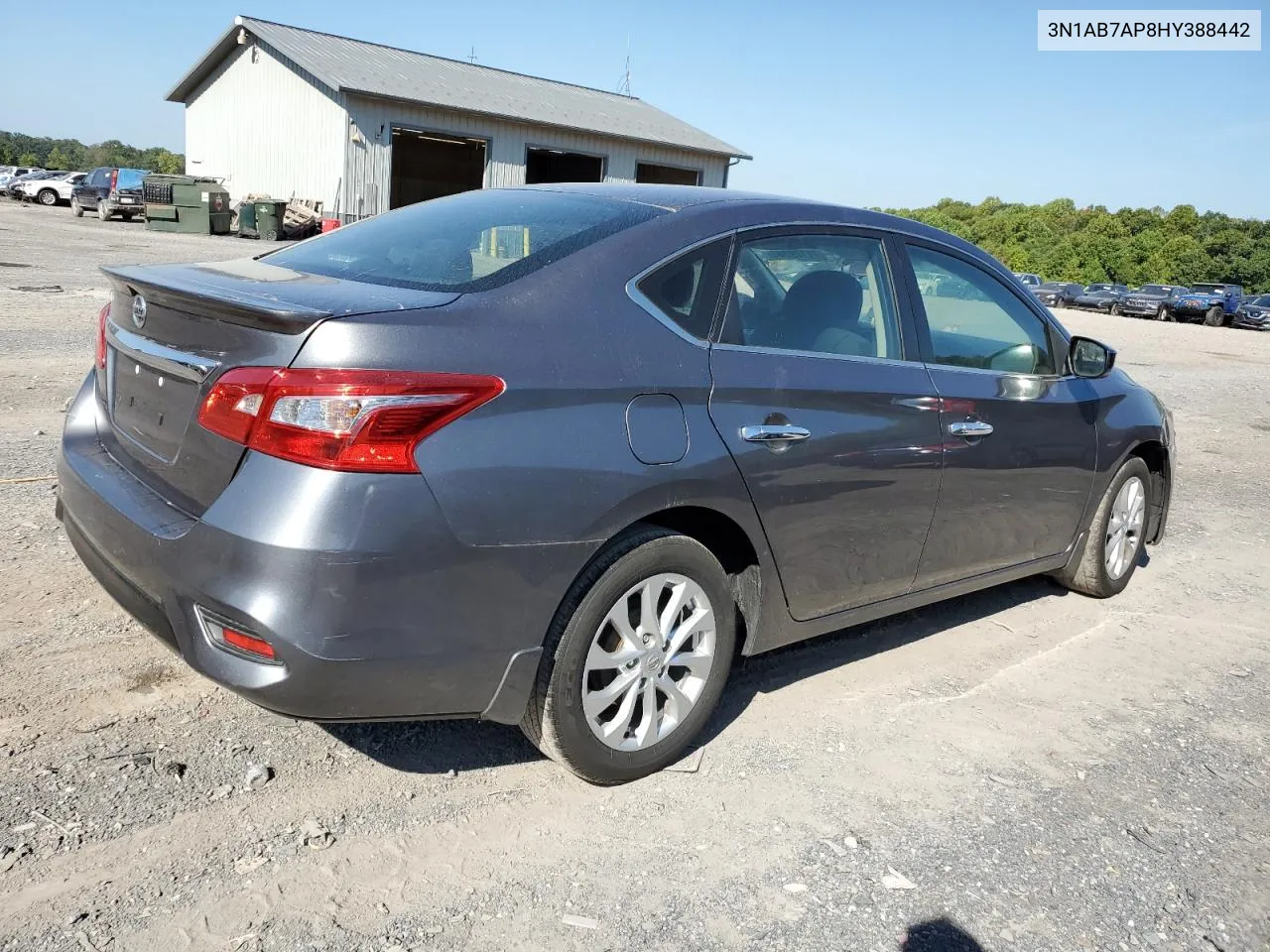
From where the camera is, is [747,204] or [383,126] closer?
[747,204]

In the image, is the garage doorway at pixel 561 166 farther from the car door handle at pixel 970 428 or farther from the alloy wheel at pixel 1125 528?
the car door handle at pixel 970 428

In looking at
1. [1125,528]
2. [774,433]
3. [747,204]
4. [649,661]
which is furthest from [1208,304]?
[649,661]

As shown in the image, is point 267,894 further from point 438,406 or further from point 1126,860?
point 1126,860

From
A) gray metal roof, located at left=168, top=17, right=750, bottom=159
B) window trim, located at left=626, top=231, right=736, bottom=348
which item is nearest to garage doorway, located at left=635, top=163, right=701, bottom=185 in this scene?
gray metal roof, located at left=168, top=17, right=750, bottom=159

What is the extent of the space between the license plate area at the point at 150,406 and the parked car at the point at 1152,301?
45.0 meters

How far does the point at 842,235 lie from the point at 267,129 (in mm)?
34802

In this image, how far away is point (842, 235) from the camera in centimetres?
384

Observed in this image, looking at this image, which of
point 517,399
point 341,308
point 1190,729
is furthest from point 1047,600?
point 341,308

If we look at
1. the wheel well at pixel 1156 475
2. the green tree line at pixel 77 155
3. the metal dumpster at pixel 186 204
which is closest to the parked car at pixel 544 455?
the wheel well at pixel 1156 475

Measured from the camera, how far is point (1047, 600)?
532 centimetres

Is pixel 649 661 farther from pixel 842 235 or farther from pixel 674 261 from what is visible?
pixel 842 235

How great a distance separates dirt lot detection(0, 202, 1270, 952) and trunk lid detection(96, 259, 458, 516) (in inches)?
31.9

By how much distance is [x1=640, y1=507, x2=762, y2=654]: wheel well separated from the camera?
10.4ft

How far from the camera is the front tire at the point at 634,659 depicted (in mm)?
2918
